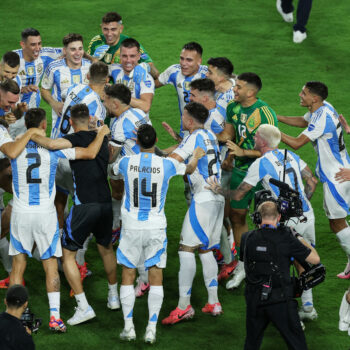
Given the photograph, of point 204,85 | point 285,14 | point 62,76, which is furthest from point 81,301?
point 285,14

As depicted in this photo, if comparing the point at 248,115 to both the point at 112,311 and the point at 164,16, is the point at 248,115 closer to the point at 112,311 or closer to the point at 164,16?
the point at 112,311

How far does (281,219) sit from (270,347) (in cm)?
141

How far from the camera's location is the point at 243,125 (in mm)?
7844

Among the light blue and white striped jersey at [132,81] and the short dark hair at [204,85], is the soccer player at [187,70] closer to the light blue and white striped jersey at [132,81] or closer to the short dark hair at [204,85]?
the light blue and white striped jersey at [132,81]

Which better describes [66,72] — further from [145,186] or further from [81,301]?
[81,301]

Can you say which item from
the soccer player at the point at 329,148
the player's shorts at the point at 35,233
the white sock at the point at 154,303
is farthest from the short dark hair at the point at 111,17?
the white sock at the point at 154,303

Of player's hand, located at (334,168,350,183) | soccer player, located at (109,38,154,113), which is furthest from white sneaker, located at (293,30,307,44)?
player's hand, located at (334,168,350,183)

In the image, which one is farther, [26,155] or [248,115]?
[248,115]

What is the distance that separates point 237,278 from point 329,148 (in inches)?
67.7

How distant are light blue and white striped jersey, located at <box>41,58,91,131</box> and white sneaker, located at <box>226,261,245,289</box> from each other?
114 inches

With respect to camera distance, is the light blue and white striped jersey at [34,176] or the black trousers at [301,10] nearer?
the light blue and white striped jersey at [34,176]

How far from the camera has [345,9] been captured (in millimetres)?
15961

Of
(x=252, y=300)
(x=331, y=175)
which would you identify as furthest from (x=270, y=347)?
(x=331, y=175)

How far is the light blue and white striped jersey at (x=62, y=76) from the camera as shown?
8961 mm
